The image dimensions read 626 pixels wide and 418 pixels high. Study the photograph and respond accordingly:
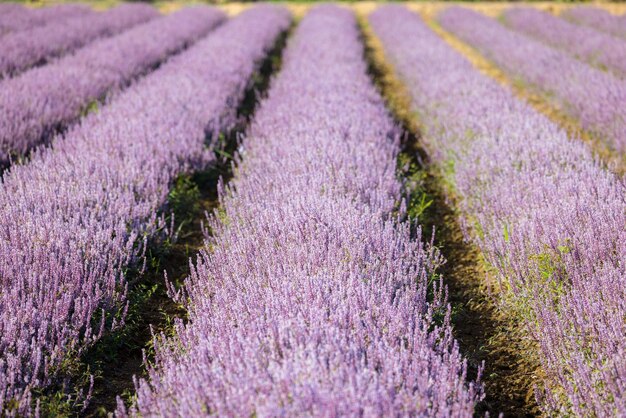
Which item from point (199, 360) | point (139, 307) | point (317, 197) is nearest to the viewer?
point (199, 360)

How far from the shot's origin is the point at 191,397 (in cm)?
170

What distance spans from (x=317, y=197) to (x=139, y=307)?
1.17m

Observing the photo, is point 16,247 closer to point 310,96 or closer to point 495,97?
point 310,96

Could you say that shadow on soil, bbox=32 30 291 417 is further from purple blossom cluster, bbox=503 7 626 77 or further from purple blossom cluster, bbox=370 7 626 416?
purple blossom cluster, bbox=503 7 626 77

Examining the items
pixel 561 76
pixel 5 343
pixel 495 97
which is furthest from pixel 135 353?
pixel 561 76

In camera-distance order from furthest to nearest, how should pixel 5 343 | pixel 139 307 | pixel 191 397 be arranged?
pixel 139 307
pixel 5 343
pixel 191 397

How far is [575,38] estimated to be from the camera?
9.84 metres

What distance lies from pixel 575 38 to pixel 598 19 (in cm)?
298

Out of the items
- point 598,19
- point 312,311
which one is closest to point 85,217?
point 312,311

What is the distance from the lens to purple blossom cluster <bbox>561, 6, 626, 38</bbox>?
1067cm

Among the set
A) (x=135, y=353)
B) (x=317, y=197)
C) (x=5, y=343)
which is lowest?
(x=135, y=353)

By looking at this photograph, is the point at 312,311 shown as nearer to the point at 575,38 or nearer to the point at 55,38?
the point at 55,38

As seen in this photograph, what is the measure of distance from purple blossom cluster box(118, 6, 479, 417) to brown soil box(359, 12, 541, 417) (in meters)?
0.22

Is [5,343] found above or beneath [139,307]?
above
